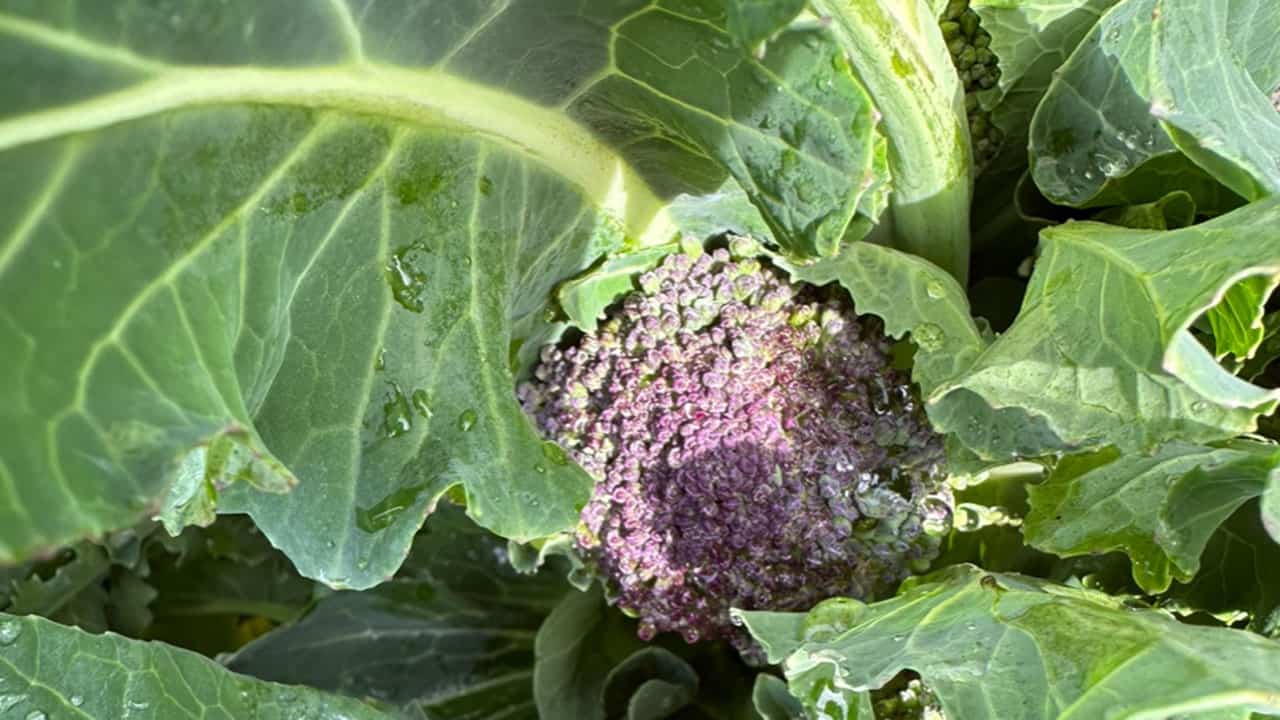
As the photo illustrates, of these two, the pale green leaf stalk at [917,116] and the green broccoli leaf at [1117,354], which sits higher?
the pale green leaf stalk at [917,116]

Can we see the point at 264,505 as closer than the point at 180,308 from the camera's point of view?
No

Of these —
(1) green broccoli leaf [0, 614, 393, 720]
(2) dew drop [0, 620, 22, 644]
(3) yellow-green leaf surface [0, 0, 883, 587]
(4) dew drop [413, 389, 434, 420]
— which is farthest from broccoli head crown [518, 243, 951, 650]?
(2) dew drop [0, 620, 22, 644]

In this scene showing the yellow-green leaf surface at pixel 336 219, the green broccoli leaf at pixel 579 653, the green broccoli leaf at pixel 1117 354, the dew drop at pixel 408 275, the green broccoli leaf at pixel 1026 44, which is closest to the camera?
the yellow-green leaf surface at pixel 336 219

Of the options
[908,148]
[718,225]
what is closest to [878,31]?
[908,148]

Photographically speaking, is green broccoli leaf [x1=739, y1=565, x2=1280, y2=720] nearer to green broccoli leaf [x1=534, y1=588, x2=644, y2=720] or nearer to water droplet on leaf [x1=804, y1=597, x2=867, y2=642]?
water droplet on leaf [x1=804, y1=597, x2=867, y2=642]

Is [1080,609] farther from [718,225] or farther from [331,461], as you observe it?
[331,461]

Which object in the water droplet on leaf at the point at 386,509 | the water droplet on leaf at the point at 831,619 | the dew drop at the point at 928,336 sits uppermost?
the water droplet on leaf at the point at 386,509

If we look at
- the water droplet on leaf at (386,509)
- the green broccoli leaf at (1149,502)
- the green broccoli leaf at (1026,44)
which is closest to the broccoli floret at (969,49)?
the green broccoli leaf at (1026,44)

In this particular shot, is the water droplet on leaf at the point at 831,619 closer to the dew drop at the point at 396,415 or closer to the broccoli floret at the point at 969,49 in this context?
the dew drop at the point at 396,415
